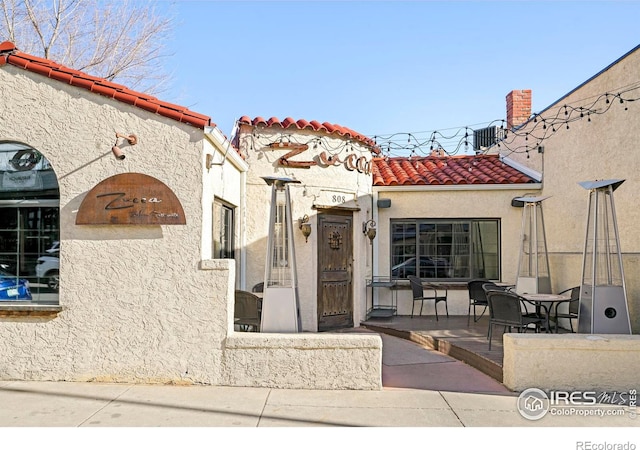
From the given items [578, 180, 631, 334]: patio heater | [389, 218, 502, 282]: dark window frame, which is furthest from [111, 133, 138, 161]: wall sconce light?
[389, 218, 502, 282]: dark window frame

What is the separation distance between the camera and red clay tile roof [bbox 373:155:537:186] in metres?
11.3

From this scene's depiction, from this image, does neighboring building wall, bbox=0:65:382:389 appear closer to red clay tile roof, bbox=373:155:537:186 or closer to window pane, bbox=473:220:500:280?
red clay tile roof, bbox=373:155:537:186

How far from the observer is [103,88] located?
609cm

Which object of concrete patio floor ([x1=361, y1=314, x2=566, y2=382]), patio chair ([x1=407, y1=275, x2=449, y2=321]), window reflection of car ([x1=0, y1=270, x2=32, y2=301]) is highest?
window reflection of car ([x1=0, y1=270, x2=32, y2=301])

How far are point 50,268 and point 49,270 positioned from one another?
0.10 ft

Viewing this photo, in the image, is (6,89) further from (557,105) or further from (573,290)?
(557,105)

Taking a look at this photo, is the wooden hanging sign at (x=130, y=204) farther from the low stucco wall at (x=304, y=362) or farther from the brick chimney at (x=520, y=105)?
the brick chimney at (x=520, y=105)

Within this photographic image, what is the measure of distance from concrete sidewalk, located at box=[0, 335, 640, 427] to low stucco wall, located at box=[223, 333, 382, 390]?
5.1 inches

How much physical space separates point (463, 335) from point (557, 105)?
523 centimetres

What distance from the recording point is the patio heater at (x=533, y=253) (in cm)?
959

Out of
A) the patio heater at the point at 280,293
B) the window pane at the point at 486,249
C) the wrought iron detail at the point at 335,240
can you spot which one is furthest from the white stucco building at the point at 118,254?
the window pane at the point at 486,249

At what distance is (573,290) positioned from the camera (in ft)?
26.8

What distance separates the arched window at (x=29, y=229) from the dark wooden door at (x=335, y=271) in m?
4.69
